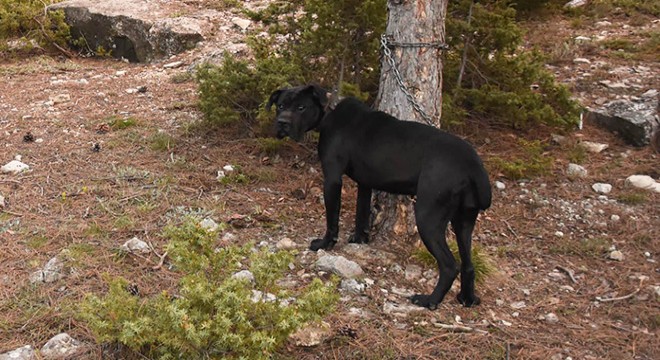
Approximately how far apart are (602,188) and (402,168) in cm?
315

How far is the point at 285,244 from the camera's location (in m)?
5.36

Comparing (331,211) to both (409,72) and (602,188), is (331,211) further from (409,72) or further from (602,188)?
(602,188)

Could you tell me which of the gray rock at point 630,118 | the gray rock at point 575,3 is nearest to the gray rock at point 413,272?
the gray rock at point 630,118

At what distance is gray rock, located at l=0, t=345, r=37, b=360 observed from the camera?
12.2ft

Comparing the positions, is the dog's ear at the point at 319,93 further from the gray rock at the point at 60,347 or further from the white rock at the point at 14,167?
the white rock at the point at 14,167

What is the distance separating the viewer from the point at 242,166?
685 cm

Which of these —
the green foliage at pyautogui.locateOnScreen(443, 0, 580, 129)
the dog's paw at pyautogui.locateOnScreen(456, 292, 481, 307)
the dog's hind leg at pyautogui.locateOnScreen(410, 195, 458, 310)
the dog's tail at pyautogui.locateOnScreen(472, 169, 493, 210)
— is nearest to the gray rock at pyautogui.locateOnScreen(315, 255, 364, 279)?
the dog's hind leg at pyautogui.locateOnScreen(410, 195, 458, 310)

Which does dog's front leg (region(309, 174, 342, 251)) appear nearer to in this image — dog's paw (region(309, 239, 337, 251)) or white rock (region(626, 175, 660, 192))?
dog's paw (region(309, 239, 337, 251))

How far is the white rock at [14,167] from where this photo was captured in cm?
642

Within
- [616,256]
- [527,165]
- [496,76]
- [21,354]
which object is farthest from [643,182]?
[21,354]

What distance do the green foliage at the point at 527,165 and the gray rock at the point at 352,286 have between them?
285cm

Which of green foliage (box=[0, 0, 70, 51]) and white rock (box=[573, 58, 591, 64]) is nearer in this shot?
white rock (box=[573, 58, 591, 64])

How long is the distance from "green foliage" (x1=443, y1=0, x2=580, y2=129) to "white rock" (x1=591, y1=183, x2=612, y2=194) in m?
0.91

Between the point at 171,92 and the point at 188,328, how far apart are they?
22.1 feet
